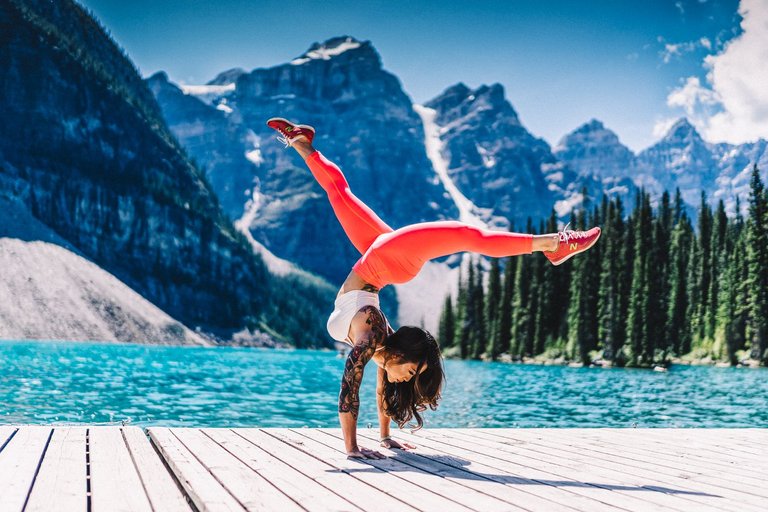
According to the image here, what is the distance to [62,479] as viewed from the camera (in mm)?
4211

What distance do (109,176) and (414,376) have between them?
517ft

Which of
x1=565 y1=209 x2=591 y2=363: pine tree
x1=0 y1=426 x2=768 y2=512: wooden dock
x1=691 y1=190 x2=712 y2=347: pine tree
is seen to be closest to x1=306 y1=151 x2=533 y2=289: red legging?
x1=0 y1=426 x2=768 y2=512: wooden dock

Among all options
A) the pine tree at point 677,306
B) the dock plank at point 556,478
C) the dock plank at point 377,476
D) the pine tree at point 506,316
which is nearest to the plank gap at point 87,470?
the dock plank at point 377,476

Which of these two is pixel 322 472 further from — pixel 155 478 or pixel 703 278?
pixel 703 278

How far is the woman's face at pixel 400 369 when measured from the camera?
6.00 metres

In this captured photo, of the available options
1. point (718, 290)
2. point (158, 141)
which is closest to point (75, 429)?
point (718, 290)

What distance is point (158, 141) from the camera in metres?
170

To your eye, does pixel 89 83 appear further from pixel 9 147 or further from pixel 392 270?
pixel 392 270

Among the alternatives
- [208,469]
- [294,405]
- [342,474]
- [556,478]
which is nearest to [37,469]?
[208,469]

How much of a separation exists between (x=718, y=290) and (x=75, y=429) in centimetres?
8932

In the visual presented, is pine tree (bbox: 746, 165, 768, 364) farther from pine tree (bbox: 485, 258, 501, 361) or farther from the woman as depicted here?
the woman

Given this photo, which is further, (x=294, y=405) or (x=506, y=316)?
(x=506, y=316)

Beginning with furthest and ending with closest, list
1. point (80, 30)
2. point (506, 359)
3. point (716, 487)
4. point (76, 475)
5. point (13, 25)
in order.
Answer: point (80, 30) → point (13, 25) → point (506, 359) → point (716, 487) → point (76, 475)

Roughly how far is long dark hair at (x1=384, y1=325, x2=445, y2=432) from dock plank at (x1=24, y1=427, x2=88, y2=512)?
277 centimetres
